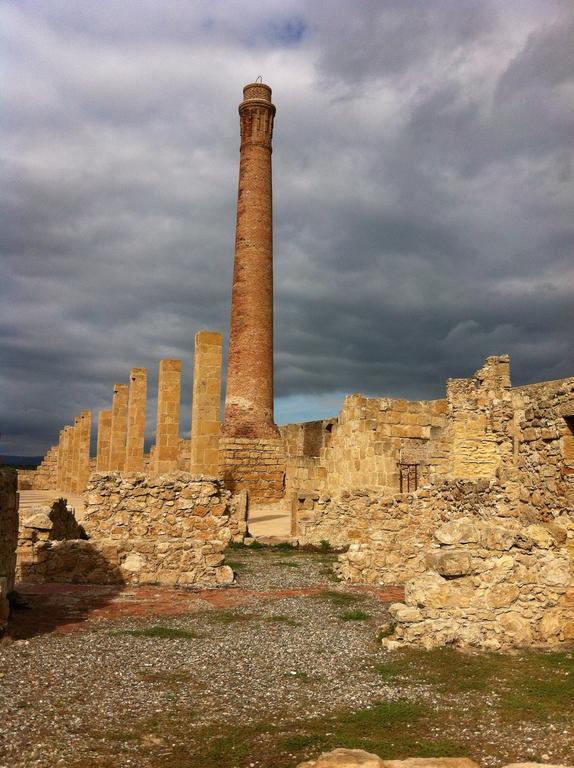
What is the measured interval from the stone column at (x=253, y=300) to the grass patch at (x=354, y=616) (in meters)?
18.6

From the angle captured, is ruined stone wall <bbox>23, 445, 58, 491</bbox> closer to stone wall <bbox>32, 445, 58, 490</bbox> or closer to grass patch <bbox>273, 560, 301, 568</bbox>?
stone wall <bbox>32, 445, 58, 490</bbox>

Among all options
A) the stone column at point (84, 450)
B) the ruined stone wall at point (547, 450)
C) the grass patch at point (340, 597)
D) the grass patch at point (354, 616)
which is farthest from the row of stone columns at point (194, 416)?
the ruined stone wall at point (547, 450)

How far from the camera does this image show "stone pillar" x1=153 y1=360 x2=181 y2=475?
18.6m

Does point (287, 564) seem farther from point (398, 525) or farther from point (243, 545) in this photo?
point (243, 545)

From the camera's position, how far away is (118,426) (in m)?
26.3

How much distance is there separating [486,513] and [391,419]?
23.9 feet

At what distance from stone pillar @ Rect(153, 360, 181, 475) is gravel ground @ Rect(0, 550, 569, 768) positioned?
36.1 feet

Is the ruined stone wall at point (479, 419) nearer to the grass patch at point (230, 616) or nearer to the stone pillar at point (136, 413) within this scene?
the grass patch at point (230, 616)

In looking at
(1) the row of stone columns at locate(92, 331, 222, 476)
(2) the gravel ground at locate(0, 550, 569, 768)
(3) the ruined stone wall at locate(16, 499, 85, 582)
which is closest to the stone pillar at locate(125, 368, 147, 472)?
(1) the row of stone columns at locate(92, 331, 222, 476)

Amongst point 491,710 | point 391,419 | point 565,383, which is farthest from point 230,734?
point 391,419

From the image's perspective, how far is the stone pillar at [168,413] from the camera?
18.6 meters

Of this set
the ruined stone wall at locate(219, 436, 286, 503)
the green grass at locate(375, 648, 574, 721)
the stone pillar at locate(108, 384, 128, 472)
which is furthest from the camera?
the stone pillar at locate(108, 384, 128, 472)

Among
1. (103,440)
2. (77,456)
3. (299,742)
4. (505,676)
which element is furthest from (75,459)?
(299,742)

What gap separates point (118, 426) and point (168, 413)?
8.22m
